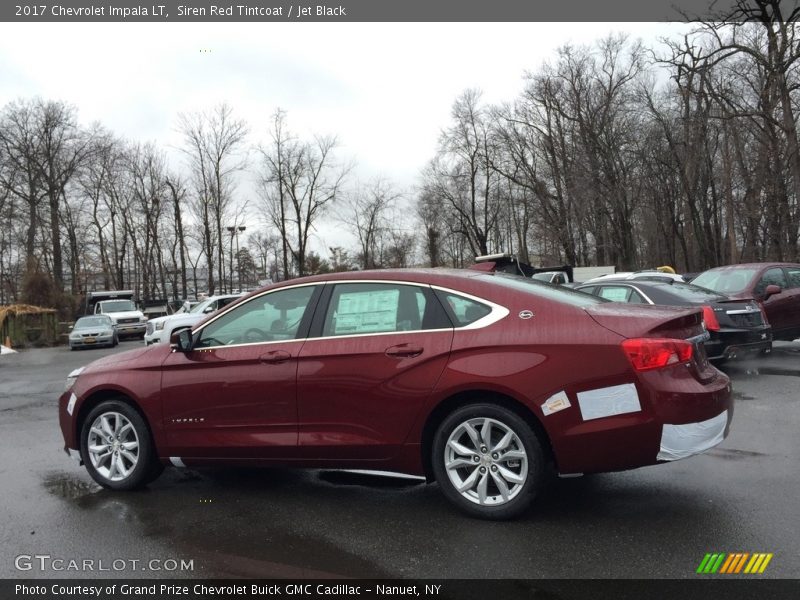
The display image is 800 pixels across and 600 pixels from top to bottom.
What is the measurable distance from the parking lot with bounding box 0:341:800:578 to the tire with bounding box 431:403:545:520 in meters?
0.15

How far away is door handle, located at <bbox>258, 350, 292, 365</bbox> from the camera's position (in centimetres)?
441

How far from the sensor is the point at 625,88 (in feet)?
142

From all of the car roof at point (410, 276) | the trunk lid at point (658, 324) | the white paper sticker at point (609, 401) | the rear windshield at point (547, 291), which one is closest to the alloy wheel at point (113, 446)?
the car roof at point (410, 276)

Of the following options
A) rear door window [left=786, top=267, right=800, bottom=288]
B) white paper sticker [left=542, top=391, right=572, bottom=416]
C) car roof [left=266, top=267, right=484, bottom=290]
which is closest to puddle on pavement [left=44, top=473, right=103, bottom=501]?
car roof [left=266, top=267, right=484, bottom=290]

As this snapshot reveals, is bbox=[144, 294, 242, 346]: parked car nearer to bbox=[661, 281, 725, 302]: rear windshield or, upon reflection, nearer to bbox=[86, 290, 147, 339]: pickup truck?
bbox=[661, 281, 725, 302]: rear windshield

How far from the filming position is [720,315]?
9062mm

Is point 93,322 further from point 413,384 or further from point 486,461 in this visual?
point 486,461

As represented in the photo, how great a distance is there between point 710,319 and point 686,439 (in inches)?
233

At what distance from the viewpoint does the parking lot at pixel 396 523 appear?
343cm

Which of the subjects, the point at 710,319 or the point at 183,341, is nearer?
the point at 183,341

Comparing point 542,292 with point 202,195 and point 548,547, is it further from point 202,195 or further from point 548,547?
point 202,195

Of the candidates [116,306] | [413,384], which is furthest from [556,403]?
[116,306]

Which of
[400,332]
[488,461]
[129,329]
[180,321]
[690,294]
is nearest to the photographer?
[488,461]

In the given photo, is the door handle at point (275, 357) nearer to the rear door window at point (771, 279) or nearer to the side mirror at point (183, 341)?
the side mirror at point (183, 341)
